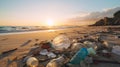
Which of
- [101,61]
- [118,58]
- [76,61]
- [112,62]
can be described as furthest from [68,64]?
[118,58]

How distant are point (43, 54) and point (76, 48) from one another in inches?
34.8

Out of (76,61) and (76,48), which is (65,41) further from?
(76,61)

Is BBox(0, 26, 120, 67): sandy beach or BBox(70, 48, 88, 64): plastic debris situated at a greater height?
BBox(70, 48, 88, 64): plastic debris

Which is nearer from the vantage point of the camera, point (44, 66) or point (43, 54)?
point (44, 66)

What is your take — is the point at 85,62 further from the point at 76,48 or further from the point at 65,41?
the point at 65,41

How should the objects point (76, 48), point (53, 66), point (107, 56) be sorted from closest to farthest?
point (53, 66) < point (107, 56) < point (76, 48)

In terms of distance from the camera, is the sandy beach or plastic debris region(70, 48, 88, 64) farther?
the sandy beach

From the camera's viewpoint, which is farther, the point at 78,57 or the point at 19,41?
the point at 19,41

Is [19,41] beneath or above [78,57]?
beneath

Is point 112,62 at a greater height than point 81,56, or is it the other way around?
point 81,56

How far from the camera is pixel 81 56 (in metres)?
2.38

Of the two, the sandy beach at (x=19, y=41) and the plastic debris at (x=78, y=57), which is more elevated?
the plastic debris at (x=78, y=57)

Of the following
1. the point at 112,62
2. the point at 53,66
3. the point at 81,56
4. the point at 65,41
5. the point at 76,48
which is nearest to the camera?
the point at 53,66

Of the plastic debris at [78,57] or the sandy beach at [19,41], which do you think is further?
the sandy beach at [19,41]
